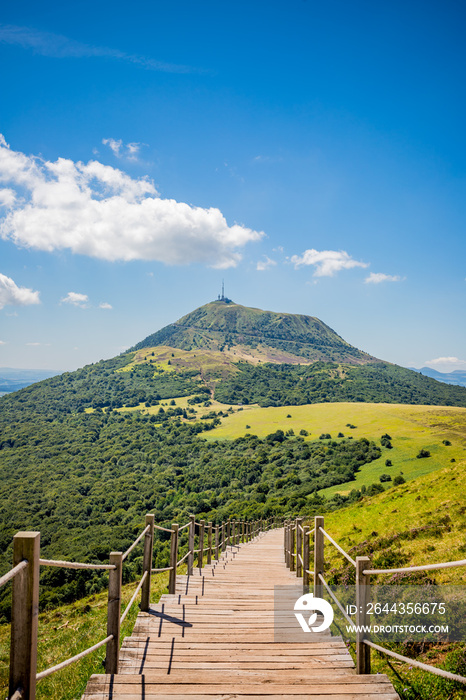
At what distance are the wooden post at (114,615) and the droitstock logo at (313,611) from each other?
7.67ft

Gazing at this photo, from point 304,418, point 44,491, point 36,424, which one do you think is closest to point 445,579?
point 44,491

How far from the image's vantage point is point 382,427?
94062 mm

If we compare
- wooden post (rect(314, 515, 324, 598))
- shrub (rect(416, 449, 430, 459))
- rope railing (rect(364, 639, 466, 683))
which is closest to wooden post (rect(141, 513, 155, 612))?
wooden post (rect(314, 515, 324, 598))

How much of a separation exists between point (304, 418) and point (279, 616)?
122408mm

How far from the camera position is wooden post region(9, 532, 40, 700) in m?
2.12

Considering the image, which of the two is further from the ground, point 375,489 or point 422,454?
point 422,454

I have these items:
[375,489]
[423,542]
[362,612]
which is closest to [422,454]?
[375,489]

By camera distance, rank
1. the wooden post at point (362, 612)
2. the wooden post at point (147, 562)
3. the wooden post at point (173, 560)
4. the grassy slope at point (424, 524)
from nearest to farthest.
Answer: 1. the wooden post at point (362, 612)
2. the wooden post at point (147, 562)
3. the wooden post at point (173, 560)
4. the grassy slope at point (424, 524)

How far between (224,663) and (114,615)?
1.14 metres

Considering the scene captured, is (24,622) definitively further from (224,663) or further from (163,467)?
(163,467)

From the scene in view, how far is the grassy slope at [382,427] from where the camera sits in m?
63.1

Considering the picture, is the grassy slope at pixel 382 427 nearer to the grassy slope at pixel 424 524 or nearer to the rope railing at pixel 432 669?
the grassy slope at pixel 424 524

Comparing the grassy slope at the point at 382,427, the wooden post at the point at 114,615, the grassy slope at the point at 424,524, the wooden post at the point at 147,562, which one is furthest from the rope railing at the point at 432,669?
the grassy slope at the point at 382,427

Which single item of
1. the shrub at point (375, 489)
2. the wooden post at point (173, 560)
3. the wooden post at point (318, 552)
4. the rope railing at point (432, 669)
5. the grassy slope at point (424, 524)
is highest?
the rope railing at point (432, 669)
